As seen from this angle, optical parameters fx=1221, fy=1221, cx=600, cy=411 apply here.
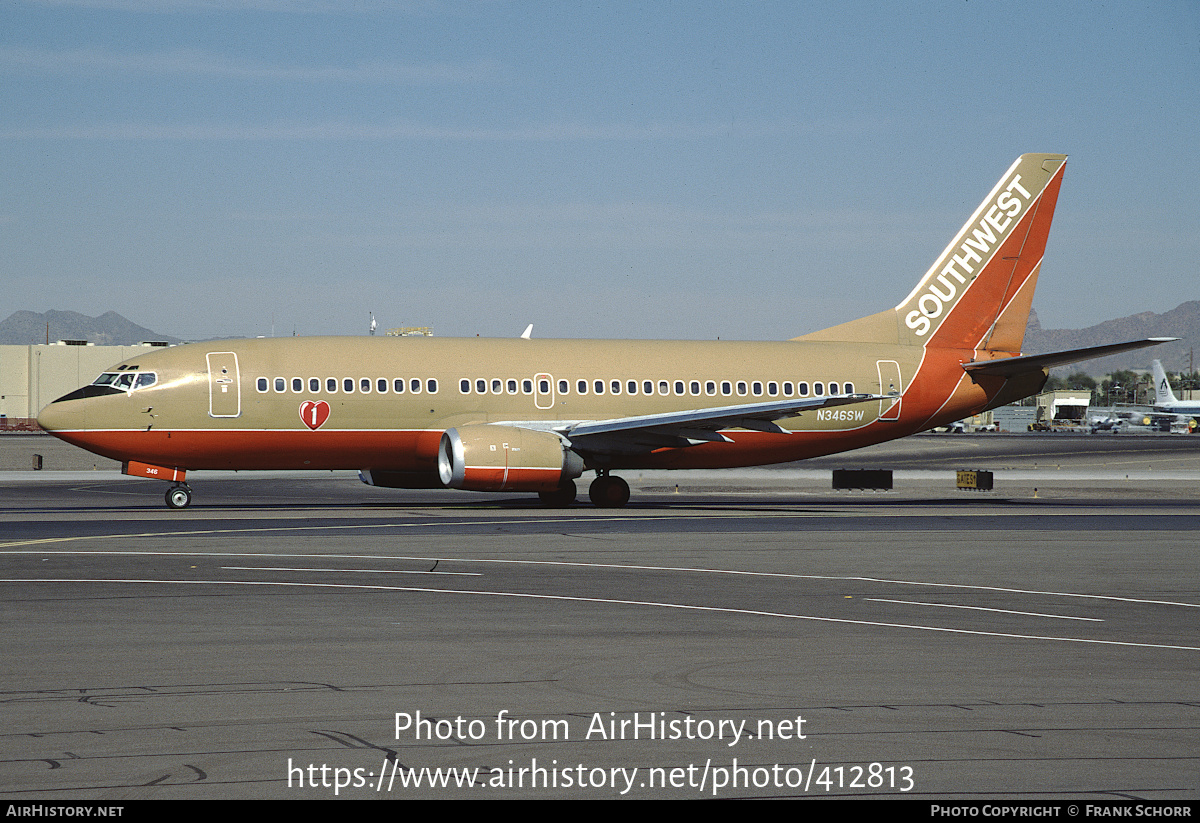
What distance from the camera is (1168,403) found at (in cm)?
15812

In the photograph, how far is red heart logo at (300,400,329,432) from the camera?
34.4 m

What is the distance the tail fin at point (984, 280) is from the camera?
41.1 meters

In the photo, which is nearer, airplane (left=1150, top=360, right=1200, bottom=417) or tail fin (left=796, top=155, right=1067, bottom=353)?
tail fin (left=796, top=155, right=1067, bottom=353)

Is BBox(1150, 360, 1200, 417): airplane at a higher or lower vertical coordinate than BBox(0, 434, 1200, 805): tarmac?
higher

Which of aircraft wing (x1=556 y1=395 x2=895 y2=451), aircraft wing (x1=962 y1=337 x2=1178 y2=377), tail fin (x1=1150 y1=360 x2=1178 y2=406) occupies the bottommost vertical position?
aircraft wing (x1=556 y1=395 x2=895 y2=451)

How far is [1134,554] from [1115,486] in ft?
99.7

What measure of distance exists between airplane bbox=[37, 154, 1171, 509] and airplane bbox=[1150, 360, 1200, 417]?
4882 inches

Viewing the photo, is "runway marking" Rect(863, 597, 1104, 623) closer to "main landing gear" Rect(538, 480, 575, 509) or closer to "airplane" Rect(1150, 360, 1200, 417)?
"main landing gear" Rect(538, 480, 575, 509)

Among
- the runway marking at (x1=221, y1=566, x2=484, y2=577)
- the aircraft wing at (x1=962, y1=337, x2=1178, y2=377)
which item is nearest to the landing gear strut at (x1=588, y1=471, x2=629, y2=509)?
the aircraft wing at (x1=962, y1=337, x2=1178, y2=377)

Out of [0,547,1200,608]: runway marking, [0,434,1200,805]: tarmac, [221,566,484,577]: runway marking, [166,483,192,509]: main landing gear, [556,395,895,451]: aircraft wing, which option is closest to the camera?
[0,434,1200,805]: tarmac

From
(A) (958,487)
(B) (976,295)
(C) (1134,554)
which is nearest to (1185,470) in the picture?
(A) (958,487)

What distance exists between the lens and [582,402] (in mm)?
37062

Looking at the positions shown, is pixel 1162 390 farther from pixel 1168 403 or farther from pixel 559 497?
pixel 559 497
